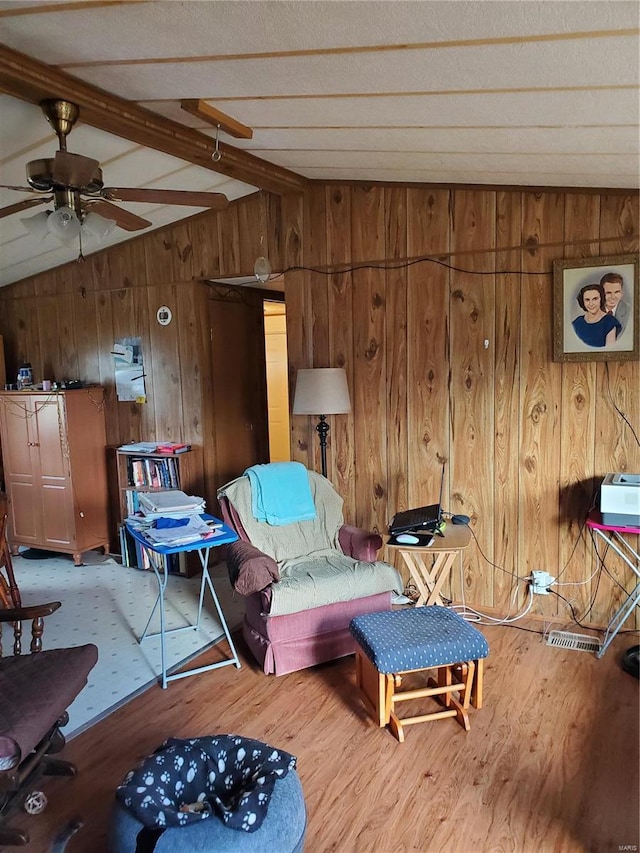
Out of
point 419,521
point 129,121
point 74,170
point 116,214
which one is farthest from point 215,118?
point 419,521

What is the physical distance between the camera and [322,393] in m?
3.45

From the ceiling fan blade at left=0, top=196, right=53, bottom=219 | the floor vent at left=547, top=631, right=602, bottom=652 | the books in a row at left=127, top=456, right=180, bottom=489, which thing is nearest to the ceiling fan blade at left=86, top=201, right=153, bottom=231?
the ceiling fan blade at left=0, top=196, right=53, bottom=219

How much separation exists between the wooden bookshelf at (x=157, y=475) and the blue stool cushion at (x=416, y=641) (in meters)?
2.09

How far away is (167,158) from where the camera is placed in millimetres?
3225

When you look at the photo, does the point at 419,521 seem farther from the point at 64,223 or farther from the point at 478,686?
the point at 64,223

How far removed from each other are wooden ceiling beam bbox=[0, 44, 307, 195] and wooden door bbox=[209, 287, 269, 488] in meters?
1.25

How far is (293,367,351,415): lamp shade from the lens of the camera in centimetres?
345

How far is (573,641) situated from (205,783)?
7.08 ft

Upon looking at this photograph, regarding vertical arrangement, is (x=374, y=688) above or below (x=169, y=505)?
below

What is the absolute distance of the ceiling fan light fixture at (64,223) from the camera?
2.19 m

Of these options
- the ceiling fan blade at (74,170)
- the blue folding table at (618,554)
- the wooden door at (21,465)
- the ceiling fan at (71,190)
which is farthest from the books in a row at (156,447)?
the blue folding table at (618,554)

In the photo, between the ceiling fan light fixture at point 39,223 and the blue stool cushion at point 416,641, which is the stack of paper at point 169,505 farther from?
the ceiling fan light fixture at point 39,223

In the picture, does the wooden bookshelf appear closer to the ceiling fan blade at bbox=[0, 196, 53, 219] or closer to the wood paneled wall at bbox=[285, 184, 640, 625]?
the wood paneled wall at bbox=[285, 184, 640, 625]

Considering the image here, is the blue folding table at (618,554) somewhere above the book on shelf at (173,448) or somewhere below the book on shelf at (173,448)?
below
